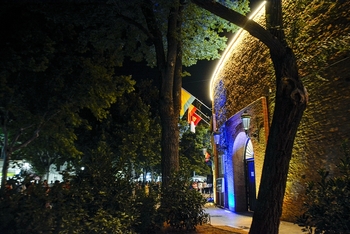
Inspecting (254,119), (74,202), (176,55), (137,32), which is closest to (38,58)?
(137,32)

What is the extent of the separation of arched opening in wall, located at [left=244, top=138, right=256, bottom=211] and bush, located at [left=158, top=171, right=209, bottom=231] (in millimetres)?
5072

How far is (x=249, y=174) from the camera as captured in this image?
40.3 ft

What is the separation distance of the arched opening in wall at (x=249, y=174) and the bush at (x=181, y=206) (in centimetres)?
507

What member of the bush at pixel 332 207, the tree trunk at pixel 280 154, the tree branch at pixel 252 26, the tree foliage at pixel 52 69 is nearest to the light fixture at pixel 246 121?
the tree foliage at pixel 52 69

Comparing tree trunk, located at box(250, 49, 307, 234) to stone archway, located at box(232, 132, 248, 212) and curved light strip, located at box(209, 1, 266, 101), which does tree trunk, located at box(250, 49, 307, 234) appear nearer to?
curved light strip, located at box(209, 1, 266, 101)

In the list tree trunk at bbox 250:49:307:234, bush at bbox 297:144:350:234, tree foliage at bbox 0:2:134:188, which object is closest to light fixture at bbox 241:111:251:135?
tree foliage at bbox 0:2:134:188

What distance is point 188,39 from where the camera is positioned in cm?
1050

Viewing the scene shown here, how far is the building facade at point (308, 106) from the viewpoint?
6.98 meters

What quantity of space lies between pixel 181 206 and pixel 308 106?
4253 millimetres

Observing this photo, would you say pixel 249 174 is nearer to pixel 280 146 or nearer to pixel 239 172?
pixel 239 172

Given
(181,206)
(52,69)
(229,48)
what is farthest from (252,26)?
(52,69)

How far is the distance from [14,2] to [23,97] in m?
4.13

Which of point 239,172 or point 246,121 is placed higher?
point 246,121

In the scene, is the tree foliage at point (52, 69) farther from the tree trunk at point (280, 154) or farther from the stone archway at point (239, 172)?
the tree trunk at point (280, 154)
